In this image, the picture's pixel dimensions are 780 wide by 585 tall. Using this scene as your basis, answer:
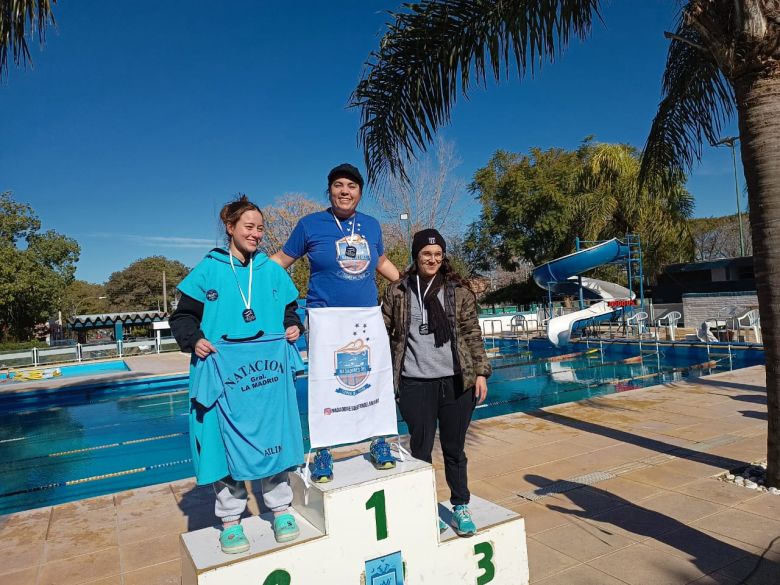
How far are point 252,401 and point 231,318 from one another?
1.36ft

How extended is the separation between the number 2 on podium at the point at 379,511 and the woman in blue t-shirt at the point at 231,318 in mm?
366

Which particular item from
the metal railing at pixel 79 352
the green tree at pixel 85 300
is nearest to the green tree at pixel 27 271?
the metal railing at pixel 79 352

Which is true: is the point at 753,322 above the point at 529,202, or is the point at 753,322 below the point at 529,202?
below

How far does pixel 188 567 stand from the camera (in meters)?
2.27

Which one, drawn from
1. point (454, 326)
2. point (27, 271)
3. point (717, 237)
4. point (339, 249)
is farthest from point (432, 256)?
point (717, 237)

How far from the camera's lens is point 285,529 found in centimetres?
238

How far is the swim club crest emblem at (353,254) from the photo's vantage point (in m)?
2.94

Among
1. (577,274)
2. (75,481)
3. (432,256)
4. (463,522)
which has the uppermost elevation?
(577,274)

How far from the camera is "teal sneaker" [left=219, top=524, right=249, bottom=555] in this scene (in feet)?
7.41

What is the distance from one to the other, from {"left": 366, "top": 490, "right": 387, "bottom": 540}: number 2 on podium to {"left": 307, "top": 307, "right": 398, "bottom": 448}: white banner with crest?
0.44 metres

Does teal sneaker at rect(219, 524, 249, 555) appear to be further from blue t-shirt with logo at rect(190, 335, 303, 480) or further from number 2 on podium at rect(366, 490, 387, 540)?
number 2 on podium at rect(366, 490, 387, 540)

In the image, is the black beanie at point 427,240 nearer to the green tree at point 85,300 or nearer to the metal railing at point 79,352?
the metal railing at point 79,352

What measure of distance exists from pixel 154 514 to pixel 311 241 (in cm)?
264

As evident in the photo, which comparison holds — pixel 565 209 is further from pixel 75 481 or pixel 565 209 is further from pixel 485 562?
pixel 485 562
